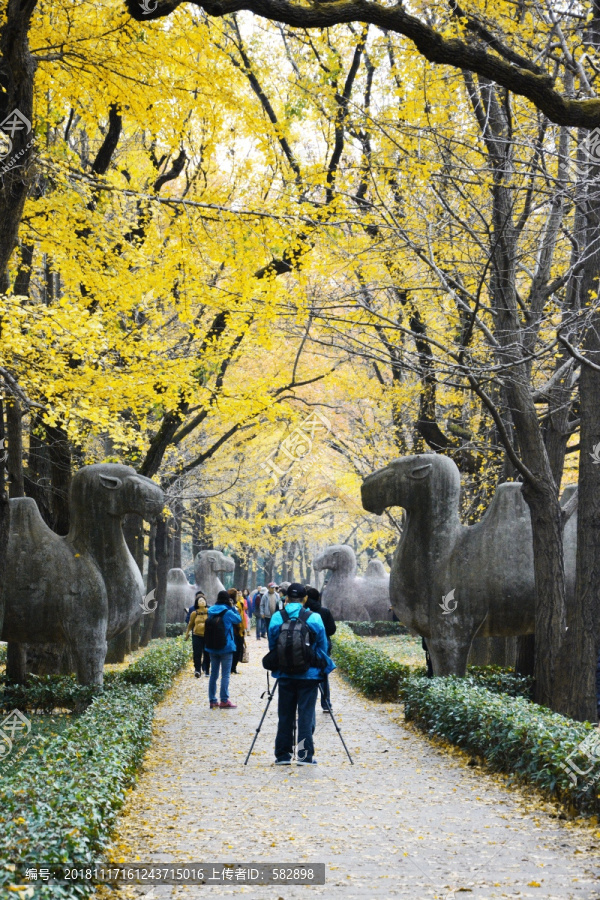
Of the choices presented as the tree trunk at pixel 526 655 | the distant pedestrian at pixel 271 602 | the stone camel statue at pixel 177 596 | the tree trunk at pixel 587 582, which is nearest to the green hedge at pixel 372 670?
the tree trunk at pixel 526 655

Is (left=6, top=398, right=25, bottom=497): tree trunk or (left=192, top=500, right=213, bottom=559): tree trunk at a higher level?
(left=6, top=398, right=25, bottom=497): tree trunk

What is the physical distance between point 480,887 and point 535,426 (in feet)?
20.5

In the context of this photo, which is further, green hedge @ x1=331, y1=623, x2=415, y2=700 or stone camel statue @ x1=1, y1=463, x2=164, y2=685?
green hedge @ x1=331, y1=623, x2=415, y2=700

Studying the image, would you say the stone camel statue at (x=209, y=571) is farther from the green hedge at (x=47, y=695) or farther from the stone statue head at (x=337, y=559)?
the green hedge at (x=47, y=695)

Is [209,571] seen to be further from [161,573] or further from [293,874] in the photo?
[293,874]

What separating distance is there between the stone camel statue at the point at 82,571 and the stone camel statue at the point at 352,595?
17.7m

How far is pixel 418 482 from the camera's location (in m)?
11.2

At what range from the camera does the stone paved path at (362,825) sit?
4.71 m

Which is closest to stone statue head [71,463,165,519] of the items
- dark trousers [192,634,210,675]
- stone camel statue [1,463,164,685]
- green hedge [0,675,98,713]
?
stone camel statue [1,463,164,685]

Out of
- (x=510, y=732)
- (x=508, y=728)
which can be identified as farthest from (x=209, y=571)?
(x=510, y=732)

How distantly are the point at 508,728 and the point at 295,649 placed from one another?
2.16 meters

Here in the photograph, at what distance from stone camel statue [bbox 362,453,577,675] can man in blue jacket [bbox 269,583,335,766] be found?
277cm

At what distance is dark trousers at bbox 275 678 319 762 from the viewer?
838 cm

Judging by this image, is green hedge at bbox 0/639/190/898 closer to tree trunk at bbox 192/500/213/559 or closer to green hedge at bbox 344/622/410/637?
green hedge at bbox 344/622/410/637
